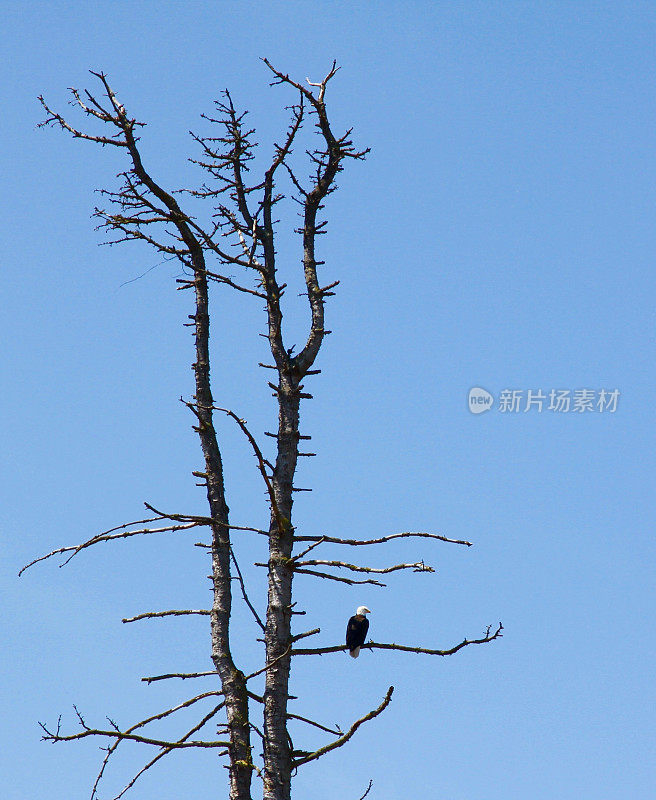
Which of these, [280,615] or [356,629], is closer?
[280,615]

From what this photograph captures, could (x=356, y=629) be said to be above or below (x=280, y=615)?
above

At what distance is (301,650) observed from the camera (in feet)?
38.8

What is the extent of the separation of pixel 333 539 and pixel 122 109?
20.1 feet

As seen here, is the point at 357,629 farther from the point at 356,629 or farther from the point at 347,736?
→ the point at 347,736

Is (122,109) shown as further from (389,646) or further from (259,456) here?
(389,646)

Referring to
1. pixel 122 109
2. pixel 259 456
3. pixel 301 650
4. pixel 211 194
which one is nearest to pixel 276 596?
pixel 301 650

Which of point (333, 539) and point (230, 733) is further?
point (230, 733)

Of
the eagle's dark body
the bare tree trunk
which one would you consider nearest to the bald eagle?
the eagle's dark body

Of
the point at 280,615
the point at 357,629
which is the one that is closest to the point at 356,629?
the point at 357,629

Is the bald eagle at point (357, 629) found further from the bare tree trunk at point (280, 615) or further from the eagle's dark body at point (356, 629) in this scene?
the bare tree trunk at point (280, 615)

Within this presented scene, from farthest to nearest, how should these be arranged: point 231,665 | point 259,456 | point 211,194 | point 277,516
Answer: point 211,194, point 231,665, point 277,516, point 259,456

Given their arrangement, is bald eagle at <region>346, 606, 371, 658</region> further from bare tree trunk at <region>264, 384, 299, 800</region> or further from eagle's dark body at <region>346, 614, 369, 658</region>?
bare tree trunk at <region>264, 384, 299, 800</region>

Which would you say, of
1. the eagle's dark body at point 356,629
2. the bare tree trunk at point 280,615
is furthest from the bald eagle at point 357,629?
the bare tree trunk at point 280,615

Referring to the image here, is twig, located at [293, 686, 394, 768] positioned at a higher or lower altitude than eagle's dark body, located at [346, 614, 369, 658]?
lower
